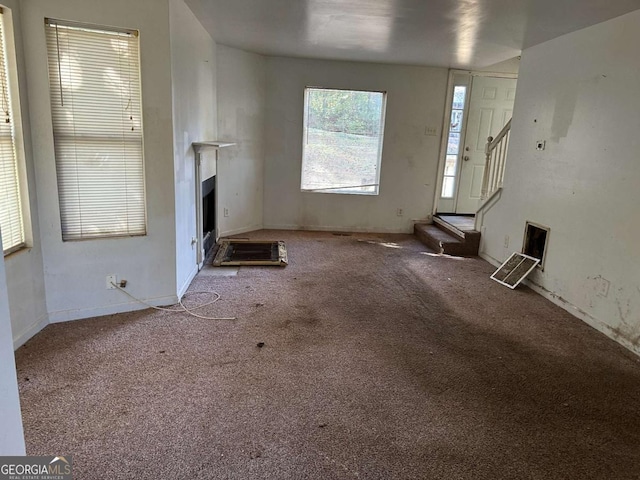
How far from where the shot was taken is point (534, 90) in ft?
13.5

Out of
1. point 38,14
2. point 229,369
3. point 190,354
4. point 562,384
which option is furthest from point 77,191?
point 562,384

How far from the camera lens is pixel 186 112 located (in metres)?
3.52

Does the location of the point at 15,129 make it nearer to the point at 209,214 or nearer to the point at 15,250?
the point at 15,250

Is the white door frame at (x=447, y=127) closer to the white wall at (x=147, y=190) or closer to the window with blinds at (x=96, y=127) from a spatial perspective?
the white wall at (x=147, y=190)

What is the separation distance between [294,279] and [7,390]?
3068 millimetres

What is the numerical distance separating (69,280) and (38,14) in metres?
1.71

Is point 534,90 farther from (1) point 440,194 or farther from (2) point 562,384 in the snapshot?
(2) point 562,384

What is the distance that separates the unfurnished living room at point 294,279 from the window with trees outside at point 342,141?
729 mm

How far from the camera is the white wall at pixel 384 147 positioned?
18.5ft

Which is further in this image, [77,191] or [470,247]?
[470,247]

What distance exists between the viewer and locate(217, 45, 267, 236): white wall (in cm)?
516

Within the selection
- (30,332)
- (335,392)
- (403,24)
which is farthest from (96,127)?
(403,24)

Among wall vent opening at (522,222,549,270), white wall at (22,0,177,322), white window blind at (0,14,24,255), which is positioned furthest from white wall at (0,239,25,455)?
wall vent opening at (522,222,549,270)

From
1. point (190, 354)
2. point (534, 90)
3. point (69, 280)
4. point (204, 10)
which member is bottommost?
point (190, 354)
